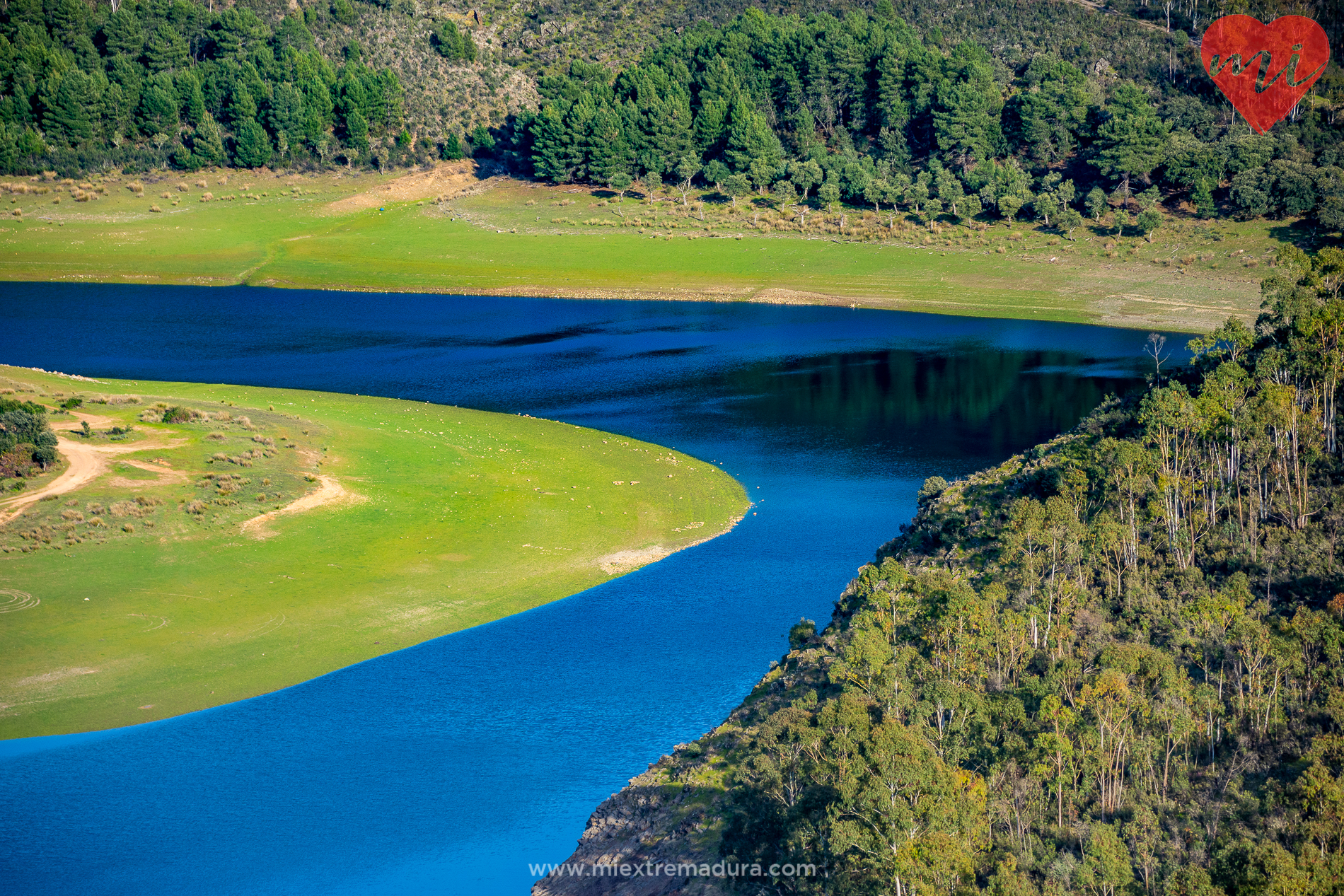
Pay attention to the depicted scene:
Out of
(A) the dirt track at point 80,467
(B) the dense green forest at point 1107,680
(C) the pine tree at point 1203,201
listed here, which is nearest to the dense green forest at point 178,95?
(C) the pine tree at point 1203,201

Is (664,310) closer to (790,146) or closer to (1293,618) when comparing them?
(790,146)

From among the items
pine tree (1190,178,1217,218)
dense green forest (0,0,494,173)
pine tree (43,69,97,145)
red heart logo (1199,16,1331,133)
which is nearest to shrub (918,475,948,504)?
pine tree (1190,178,1217,218)

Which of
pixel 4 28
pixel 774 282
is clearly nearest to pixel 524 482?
pixel 774 282

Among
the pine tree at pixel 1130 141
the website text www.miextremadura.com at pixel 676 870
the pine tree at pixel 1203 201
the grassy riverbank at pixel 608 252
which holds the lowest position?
the website text www.miextremadura.com at pixel 676 870

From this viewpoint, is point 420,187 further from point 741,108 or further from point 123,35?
point 123,35

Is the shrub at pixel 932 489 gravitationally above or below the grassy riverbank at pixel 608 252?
below

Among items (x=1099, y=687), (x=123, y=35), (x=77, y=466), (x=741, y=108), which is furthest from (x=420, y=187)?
(x=1099, y=687)

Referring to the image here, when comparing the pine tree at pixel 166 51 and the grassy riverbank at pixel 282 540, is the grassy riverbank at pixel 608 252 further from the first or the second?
the grassy riverbank at pixel 282 540
